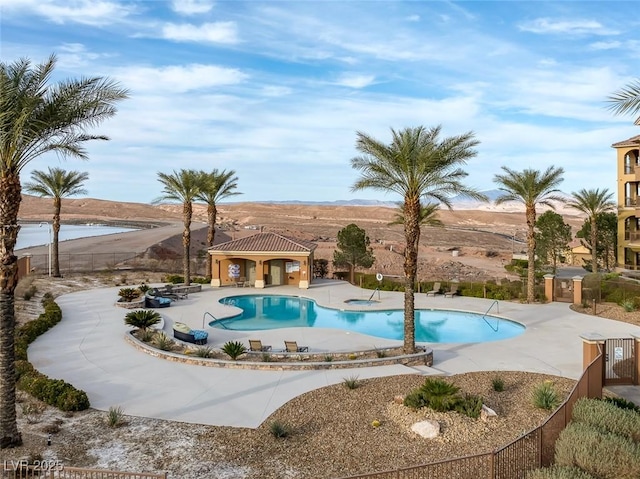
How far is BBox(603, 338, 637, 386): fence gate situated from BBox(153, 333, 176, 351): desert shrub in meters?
13.9

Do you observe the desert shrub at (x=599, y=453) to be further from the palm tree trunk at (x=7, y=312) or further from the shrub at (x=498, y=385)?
the palm tree trunk at (x=7, y=312)

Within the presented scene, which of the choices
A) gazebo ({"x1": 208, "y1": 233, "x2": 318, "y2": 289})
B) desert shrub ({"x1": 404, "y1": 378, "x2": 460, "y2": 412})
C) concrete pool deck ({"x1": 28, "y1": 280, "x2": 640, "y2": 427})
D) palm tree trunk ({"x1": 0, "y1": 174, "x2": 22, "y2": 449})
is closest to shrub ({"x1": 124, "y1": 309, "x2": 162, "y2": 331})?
concrete pool deck ({"x1": 28, "y1": 280, "x2": 640, "y2": 427})

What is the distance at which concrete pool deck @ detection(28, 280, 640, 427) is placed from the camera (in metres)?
12.3

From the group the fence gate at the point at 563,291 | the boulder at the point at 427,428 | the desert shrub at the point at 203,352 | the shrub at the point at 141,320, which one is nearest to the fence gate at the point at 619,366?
the boulder at the point at 427,428

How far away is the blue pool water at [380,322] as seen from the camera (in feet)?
73.2

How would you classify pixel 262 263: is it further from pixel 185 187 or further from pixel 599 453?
pixel 599 453

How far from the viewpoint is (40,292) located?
29.3 meters

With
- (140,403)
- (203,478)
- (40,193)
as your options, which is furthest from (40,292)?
(203,478)

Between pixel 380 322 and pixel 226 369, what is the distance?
11355mm

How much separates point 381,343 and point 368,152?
7.41 m

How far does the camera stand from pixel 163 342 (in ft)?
57.6

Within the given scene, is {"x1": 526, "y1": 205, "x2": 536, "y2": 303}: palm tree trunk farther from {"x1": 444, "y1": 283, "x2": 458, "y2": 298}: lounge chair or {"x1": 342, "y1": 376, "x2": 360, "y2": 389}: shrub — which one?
{"x1": 342, "y1": 376, "x2": 360, "y2": 389}: shrub

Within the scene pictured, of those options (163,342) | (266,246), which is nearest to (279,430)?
(163,342)

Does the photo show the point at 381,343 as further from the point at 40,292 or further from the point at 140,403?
the point at 40,292
